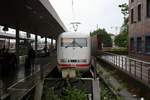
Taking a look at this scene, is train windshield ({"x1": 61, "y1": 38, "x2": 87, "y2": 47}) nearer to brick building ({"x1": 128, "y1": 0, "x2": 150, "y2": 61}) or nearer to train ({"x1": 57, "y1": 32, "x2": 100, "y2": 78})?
train ({"x1": 57, "y1": 32, "x2": 100, "y2": 78})

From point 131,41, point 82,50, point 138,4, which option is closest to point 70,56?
point 82,50

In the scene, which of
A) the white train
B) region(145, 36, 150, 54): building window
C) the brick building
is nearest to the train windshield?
the white train

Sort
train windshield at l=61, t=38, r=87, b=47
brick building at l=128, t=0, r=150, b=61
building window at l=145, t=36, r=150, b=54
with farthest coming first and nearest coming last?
building window at l=145, t=36, r=150, b=54 < brick building at l=128, t=0, r=150, b=61 < train windshield at l=61, t=38, r=87, b=47

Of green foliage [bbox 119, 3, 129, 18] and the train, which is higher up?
green foliage [bbox 119, 3, 129, 18]

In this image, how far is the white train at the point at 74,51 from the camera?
80.7 ft

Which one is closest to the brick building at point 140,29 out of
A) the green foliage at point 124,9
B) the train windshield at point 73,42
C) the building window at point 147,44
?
the building window at point 147,44

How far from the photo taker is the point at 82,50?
2520 cm

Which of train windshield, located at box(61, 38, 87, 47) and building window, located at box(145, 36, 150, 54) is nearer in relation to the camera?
train windshield, located at box(61, 38, 87, 47)

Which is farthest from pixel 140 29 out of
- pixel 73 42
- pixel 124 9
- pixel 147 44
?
pixel 124 9

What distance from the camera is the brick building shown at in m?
36.6

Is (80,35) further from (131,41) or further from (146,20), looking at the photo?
(131,41)

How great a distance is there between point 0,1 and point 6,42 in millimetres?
13102

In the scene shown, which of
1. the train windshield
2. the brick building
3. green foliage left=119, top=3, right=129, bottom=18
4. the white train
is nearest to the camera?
the white train

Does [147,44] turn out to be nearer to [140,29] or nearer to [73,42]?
[140,29]
